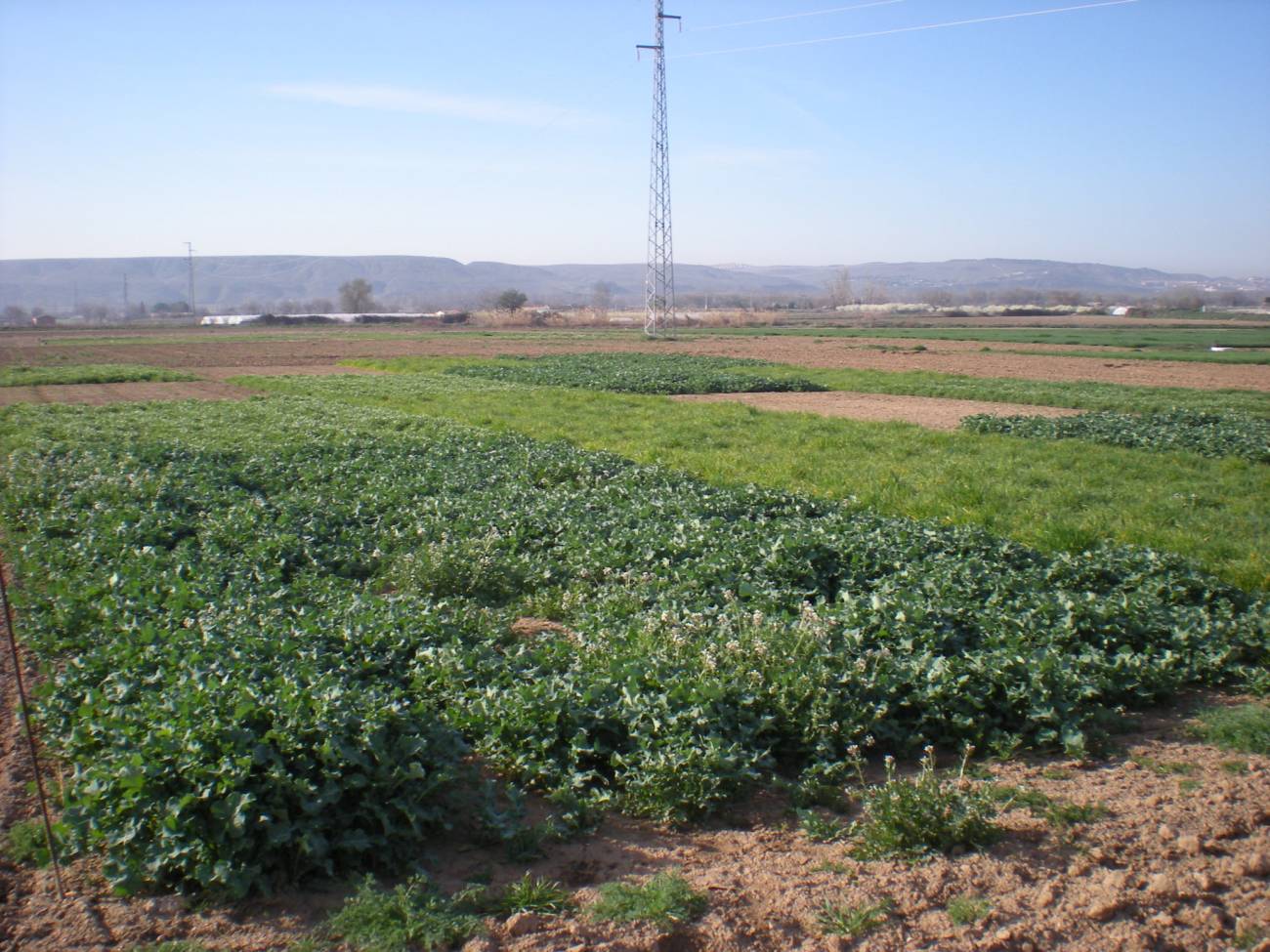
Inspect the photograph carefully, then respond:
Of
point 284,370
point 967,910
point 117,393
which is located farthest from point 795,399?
point 284,370

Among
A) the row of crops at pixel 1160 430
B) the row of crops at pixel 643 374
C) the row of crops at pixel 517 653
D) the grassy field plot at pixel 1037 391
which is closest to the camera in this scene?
the row of crops at pixel 517 653

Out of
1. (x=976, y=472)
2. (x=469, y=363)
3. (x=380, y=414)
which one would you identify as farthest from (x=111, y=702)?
(x=469, y=363)

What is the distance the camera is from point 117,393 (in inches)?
1433

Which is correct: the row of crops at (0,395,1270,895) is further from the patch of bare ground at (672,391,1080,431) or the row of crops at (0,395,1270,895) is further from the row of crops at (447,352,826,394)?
the row of crops at (447,352,826,394)

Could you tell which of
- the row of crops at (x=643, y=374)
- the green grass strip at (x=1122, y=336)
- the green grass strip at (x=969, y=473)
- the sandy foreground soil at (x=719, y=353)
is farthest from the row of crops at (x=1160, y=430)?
the green grass strip at (x=1122, y=336)

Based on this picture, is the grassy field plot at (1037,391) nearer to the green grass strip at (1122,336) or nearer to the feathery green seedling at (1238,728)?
the feathery green seedling at (1238,728)

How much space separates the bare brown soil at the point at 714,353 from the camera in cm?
4228

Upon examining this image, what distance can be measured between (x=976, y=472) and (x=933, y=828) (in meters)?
11.6

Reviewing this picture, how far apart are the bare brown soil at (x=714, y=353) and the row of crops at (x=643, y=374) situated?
284 inches

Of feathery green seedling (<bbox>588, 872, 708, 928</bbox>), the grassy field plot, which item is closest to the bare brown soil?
the grassy field plot

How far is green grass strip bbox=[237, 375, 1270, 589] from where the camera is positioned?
12102 millimetres

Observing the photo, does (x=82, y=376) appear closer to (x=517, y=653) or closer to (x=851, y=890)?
(x=517, y=653)

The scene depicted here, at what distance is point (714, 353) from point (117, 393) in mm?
32605

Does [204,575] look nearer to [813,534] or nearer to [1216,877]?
[813,534]
